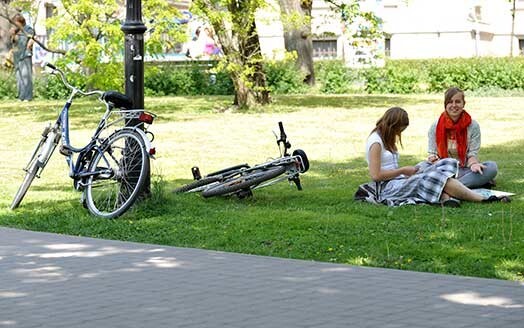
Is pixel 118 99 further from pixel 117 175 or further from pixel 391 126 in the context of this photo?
pixel 391 126

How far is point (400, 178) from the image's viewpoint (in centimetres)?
1166

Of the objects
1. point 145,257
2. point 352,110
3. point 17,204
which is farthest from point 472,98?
point 145,257

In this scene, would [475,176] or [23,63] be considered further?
[23,63]

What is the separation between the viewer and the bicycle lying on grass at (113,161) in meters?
10.8

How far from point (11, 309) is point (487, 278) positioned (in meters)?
3.03

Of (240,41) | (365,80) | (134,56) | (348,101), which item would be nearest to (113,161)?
(134,56)

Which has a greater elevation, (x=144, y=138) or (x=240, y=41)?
(x=240, y=41)

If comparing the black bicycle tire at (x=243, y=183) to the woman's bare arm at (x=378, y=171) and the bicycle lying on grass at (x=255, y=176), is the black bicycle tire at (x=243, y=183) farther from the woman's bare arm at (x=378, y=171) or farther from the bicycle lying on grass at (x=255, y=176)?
the woman's bare arm at (x=378, y=171)

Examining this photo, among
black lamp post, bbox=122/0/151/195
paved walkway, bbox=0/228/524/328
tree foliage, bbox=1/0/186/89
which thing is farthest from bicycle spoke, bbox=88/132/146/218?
tree foliage, bbox=1/0/186/89

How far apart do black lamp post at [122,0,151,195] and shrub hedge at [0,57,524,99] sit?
29697mm

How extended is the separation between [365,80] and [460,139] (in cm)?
3031

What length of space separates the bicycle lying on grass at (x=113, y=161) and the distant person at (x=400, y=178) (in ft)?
7.25

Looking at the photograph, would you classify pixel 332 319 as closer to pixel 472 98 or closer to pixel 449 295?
pixel 449 295

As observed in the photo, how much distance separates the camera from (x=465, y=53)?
62500 millimetres
